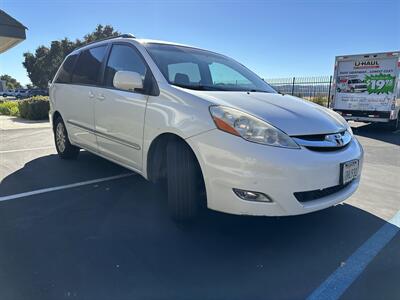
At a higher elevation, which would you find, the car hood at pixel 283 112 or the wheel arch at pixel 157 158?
the car hood at pixel 283 112

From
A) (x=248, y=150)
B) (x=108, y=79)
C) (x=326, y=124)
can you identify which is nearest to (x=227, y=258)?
(x=248, y=150)

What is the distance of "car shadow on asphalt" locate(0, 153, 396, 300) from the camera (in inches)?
88.6

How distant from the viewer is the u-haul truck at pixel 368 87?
11180 mm

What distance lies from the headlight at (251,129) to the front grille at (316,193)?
15.5 inches

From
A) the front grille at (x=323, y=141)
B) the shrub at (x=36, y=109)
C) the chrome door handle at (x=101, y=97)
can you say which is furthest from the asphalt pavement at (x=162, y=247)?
the shrub at (x=36, y=109)

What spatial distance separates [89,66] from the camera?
454cm

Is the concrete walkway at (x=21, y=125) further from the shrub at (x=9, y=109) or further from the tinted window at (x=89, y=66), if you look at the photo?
the tinted window at (x=89, y=66)

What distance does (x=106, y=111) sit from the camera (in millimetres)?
3928

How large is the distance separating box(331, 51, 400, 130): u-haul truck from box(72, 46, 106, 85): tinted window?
10.1 meters

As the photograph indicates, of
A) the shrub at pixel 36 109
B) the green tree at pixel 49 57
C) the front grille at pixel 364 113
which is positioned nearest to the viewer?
the front grille at pixel 364 113

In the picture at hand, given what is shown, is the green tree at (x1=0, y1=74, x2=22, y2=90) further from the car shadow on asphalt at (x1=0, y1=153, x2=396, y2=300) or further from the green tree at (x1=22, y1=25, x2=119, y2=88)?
the car shadow on asphalt at (x1=0, y1=153, x2=396, y2=300)

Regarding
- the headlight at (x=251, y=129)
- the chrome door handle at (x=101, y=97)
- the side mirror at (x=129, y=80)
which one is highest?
the side mirror at (x=129, y=80)

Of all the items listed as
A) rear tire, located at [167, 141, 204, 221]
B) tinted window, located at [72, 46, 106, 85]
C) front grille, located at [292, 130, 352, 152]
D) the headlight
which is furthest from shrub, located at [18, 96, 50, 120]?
front grille, located at [292, 130, 352, 152]

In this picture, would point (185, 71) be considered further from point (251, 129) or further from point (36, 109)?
point (36, 109)
